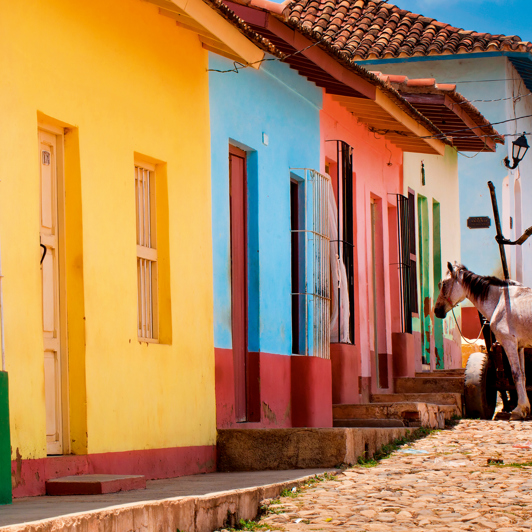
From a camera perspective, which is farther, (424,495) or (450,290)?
(450,290)

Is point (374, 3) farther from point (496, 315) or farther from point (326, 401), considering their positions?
point (326, 401)

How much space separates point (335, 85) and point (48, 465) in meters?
6.86

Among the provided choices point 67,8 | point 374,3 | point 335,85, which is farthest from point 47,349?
point 374,3

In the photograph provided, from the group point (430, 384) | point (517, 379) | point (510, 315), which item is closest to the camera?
point (517, 379)

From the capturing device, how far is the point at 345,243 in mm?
12711

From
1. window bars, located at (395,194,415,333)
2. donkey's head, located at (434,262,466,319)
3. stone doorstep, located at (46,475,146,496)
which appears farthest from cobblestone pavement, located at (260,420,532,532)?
window bars, located at (395,194,415,333)

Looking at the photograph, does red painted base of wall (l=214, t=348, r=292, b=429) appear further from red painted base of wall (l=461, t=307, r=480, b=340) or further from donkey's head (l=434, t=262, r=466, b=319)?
red painted base of wall (l=461, t=307, r=480, b=340)

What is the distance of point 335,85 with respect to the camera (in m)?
12.0

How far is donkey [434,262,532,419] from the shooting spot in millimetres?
13039

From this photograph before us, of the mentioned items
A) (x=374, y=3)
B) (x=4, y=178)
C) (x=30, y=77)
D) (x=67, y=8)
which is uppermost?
(x=374, y=3)

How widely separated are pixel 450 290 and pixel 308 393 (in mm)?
3899

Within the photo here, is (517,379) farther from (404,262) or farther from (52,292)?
(52,292)

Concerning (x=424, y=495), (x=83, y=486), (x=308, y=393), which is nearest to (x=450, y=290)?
(x=308, y=393)

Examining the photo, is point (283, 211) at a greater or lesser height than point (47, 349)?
greater
